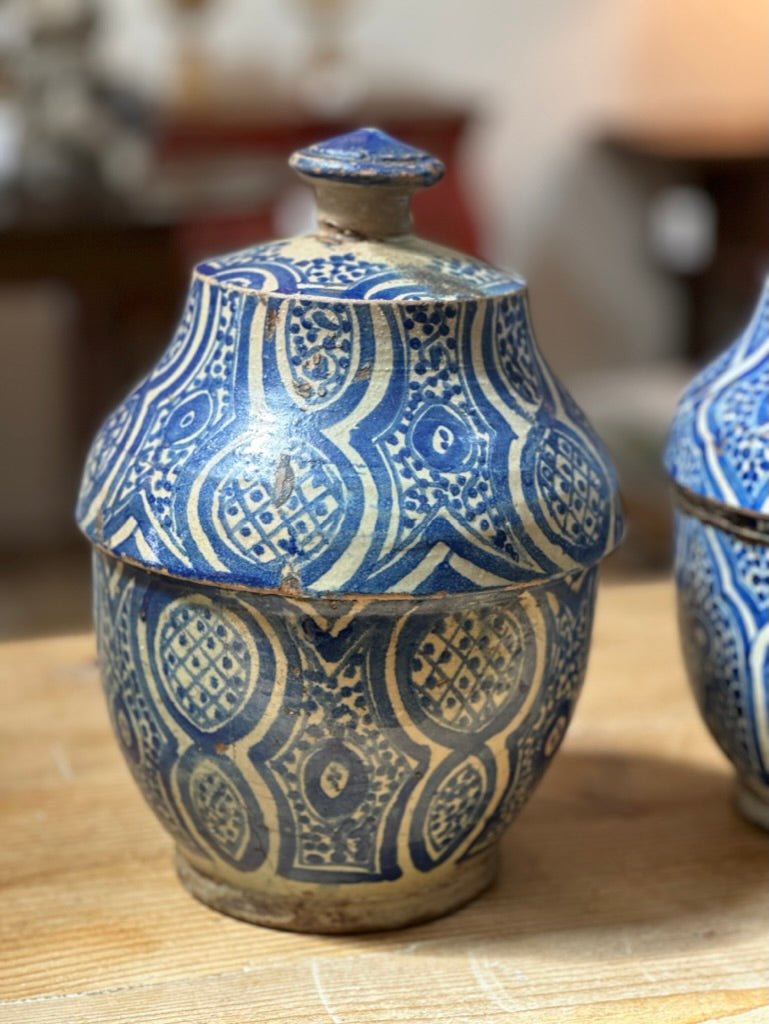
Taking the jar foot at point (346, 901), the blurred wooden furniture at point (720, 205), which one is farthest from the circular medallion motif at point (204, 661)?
the blurred wooden furniture at point (720, 205)

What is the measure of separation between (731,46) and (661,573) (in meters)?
0.89

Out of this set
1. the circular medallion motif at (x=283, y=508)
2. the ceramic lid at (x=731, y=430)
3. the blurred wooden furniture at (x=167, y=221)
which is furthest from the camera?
the blurred wooden furniture at (x=167, y=221)

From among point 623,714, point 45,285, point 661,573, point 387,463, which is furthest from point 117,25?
point 387,463

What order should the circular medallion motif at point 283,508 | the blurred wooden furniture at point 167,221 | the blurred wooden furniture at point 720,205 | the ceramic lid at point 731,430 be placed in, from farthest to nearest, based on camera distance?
A: the blurred wooden furniture at point 720,205 → the blurred wooden furniture at point 167,221 → the ceramic lid at point 731,430 → the circular medallion motif at point 283,508

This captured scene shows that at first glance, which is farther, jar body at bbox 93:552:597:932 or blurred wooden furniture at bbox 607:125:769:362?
blurred wooden furniture at bbox 607:125:769:362

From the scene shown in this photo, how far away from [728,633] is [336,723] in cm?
23

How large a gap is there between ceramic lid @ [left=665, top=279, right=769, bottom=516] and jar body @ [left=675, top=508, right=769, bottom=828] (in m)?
0.02

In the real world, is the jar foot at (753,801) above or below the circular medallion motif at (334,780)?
below

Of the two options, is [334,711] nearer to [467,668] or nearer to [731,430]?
[467,668]

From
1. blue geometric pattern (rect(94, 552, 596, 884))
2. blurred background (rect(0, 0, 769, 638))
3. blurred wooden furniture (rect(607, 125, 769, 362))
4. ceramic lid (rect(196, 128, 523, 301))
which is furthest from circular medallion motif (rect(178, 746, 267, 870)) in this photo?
blurred wooden furniture (rect(607, 125, 769, 362))

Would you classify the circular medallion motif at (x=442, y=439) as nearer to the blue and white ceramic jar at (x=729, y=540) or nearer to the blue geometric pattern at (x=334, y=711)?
the blue geometric pattern at (x=334, y=711)

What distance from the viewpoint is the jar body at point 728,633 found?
0.77 meters

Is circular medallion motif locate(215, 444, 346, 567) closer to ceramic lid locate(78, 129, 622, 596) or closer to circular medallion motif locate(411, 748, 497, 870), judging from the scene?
ceramic lid locate(78, 129, 622, 596)

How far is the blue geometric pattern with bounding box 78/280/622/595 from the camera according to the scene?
639 millimetres
